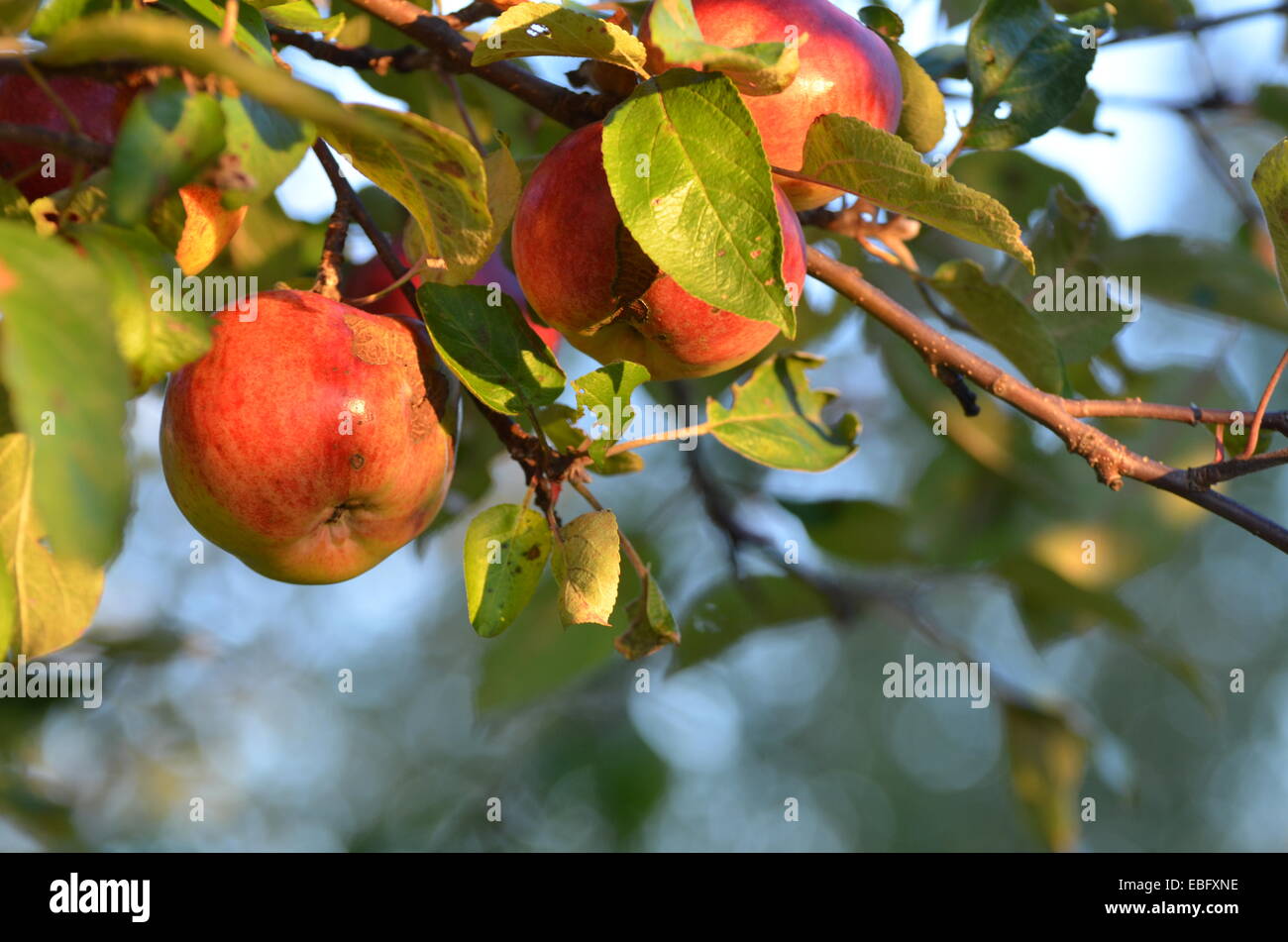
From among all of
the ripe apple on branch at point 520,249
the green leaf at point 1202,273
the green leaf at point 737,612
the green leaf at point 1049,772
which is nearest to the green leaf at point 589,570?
the ripe apple on branch at point 520,249

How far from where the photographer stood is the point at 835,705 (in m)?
9.12

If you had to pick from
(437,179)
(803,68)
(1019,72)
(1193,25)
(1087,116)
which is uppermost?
(1193,25)

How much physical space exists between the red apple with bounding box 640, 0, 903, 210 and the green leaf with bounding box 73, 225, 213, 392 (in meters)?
0.39

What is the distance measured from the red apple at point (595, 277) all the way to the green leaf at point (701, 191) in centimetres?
6

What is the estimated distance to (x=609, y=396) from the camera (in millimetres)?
705

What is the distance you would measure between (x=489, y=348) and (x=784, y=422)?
298 mm

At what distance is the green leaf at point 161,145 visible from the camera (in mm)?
436

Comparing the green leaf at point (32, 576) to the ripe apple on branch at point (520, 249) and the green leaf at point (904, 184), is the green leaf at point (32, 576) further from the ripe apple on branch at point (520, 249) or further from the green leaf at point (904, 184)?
the green leaf at point (904, 184)

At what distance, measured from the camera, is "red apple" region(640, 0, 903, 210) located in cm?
72

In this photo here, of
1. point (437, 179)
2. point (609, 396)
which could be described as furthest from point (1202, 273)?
point (437, 179)

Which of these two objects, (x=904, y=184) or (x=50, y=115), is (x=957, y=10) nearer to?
(x=904, y=184)

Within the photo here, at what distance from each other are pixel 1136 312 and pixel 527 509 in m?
0.67

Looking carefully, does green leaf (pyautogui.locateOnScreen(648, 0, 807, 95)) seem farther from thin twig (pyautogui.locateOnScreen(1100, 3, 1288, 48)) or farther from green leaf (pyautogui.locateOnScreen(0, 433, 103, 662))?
thin twig (pyautogui.locateOnScreen(1100, 3, 1288, 48))

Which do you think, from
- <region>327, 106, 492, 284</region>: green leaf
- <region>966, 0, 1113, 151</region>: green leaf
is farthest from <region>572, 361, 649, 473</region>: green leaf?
<region>966, 0, 1113, 151</region>: green leaf
